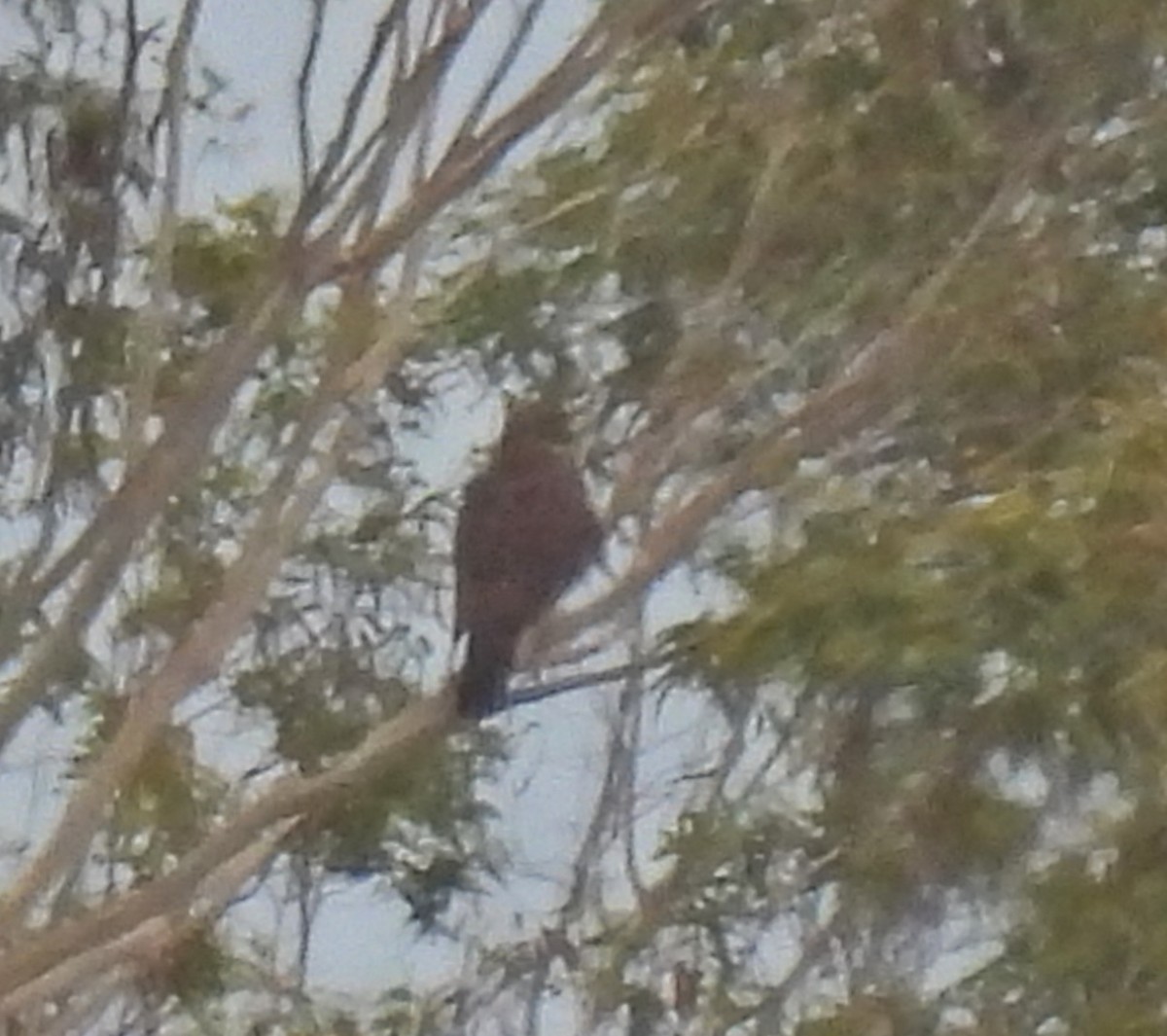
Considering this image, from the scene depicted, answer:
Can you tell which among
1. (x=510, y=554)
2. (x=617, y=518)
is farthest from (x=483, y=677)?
(x=617, y=518)

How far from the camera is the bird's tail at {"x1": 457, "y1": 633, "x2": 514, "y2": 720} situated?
351 cm

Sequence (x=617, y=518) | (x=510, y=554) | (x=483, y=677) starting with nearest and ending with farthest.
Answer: (x=483, y=677) → (x=510, y=554) → (x=617, y=518)

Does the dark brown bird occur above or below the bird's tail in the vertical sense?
above

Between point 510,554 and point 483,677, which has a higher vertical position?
point 510,554

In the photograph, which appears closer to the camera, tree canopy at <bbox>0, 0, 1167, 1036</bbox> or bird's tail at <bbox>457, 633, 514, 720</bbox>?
bird's tail at <bbox>457, 633, 514, 720</bbox>

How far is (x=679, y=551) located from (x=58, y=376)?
1.07 m

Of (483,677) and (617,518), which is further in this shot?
(617,518)

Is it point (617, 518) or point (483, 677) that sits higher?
point (617, 518)

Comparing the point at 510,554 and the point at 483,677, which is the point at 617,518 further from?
the point at 483,677

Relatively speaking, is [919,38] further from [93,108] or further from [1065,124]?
[93,108]

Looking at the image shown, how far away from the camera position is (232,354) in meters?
3.66

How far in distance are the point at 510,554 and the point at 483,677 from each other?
0.23 m

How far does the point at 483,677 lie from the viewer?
3.51 m

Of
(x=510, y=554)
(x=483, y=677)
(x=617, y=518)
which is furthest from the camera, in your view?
(x=617, y=518)
